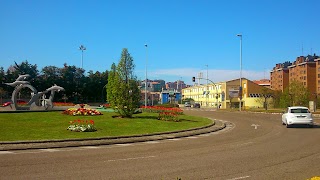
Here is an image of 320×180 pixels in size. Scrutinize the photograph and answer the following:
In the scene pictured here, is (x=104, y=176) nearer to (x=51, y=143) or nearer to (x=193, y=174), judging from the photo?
(x=193, y=174)

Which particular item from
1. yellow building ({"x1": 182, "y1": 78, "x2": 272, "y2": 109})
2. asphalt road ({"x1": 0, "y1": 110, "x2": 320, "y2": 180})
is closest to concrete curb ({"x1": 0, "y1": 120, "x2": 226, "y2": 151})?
asphalt road ({"x1": 0, "y1": 110, "x2": 320, "y2": 180})

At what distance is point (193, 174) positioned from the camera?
9188 mm

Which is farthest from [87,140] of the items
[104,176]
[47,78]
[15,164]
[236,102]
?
[236,102]

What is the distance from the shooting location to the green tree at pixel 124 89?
31172 mm

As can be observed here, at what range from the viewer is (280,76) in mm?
153875

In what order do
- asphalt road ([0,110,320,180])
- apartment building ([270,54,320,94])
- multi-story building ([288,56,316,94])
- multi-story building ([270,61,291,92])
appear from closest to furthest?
1. asphalt road ([0,110,320,180])
2. apartment building ([270,54,320,94])
3. multi-story building ([288,56,316,94])
4. multi-story building ([270,61,291,92])

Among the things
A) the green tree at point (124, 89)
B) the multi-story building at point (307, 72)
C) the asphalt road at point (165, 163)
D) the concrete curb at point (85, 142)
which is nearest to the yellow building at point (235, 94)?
the multi-story building at point (307, 72)

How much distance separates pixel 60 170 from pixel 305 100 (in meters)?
68.3

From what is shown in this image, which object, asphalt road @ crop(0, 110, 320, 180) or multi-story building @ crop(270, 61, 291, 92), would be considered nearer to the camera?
asphalt road @ crop(0, 110, 320, 180)

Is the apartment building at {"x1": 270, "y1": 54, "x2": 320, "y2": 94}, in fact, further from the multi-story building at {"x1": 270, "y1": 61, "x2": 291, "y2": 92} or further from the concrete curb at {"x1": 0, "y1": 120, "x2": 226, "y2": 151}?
the concrete curb at {"x1": 0, "y1": 120, "x2": 226, "y2": 151}

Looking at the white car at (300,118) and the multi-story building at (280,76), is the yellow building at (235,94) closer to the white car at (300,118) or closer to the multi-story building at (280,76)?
the multi-story building at (280,76)

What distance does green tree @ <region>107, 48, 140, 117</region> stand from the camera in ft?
102

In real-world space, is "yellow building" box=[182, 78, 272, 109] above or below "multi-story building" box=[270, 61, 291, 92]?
below

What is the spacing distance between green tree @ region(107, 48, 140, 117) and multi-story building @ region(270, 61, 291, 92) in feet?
407
